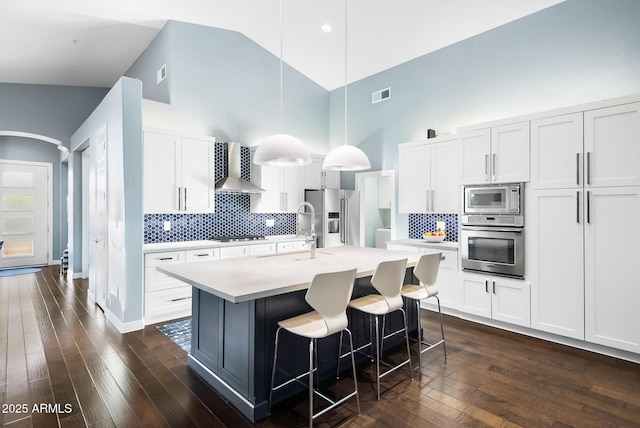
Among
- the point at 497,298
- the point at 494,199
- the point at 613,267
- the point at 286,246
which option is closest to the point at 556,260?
the point at 613,267

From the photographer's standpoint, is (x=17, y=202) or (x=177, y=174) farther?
(x=17, y=202)

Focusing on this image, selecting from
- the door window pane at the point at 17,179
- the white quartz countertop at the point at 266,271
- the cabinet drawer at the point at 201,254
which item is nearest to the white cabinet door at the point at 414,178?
the white quartz countertop at the point at 266,271

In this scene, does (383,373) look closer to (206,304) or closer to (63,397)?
(206,304)

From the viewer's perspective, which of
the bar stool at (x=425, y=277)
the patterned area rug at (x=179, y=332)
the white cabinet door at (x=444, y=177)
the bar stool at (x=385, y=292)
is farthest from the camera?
the white cabinet door at (x=444, y=177)

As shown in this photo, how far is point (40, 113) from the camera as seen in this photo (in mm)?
6555

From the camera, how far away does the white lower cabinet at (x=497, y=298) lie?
12.1 feet

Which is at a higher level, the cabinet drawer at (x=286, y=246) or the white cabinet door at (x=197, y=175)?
the white cabinet door at (x=197, y=175)

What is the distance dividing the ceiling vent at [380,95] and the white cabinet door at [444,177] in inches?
61.3

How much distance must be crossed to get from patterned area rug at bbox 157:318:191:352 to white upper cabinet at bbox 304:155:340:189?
3.08m

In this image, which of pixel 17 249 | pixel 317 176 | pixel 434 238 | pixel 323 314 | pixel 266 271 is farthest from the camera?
pixel 17 249

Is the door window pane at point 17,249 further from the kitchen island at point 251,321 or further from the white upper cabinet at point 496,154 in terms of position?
the white upper cabinet at point 496,154

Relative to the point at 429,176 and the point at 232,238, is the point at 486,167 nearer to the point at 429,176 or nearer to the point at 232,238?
the point at 429,176

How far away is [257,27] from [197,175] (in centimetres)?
262

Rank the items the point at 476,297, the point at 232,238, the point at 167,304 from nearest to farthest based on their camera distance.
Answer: the point at 476,297, the point at 167,304, the point at 232,238
